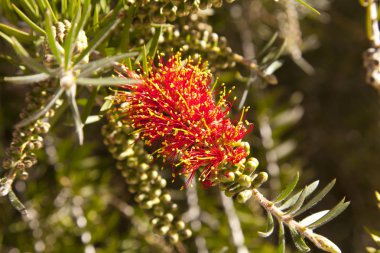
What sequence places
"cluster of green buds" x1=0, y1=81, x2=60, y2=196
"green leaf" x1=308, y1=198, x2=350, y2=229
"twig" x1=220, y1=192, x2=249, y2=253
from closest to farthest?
"green leaf" x1=308, y1=198, x2=350, y2=229 → "cluster of green buds" x1=0, y1=81, x2=60, y2=196 → "twig" x1=220, y1=192, x2=249, y2=253

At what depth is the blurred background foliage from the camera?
1.81 metres

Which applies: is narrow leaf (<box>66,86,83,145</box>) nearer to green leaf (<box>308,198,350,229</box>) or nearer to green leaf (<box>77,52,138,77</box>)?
green leaf (<box>77,52,138,77</box>)

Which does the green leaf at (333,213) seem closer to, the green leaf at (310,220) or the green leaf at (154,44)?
the green leaf at (310,220)

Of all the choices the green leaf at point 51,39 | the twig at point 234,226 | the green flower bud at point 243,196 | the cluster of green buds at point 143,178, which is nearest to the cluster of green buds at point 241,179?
the green flower bud at point 243,196

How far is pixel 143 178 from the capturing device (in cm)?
120

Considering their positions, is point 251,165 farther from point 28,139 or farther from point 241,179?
point 28,139

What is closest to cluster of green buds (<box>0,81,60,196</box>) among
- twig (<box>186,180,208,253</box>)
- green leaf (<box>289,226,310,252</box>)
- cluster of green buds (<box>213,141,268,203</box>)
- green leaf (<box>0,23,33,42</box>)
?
green leaf (<box>0,23,33,42</box>)

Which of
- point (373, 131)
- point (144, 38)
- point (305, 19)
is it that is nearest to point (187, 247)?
point (144, 38)

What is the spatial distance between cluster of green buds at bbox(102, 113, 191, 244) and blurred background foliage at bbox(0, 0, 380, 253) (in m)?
0.17

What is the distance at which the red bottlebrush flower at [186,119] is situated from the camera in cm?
103

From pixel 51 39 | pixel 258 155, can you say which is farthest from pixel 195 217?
pixel 51 39

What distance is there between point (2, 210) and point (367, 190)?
5.91 ft

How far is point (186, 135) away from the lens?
3.42 ft

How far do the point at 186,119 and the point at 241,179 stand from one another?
0.18m
